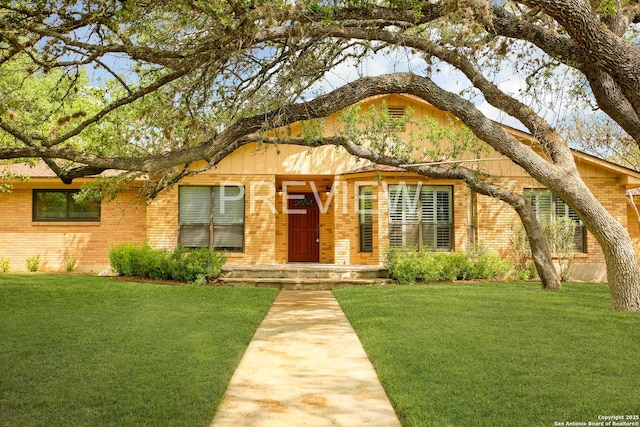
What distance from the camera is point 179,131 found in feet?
35.6

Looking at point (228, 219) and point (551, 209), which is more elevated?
point (551, 209)

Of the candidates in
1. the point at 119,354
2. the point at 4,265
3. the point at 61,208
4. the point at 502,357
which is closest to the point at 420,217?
the point at 502,357

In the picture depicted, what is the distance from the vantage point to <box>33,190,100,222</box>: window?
18422 mm

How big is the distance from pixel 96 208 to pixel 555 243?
47.9ft

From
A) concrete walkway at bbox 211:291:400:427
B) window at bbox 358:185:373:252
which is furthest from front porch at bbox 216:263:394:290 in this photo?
concrete walkway at bbox 211:291:400:427

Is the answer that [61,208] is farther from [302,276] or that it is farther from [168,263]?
[302,276]

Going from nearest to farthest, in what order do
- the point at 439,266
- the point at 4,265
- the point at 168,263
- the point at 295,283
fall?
the point at 295,283, the point at 439,266, the point at 168,263, the point at 4,265

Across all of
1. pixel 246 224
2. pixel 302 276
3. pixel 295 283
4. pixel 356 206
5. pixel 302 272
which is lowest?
pixel 295 283

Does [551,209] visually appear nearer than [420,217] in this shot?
No

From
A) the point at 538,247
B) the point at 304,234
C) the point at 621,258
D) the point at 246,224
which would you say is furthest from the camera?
the point at 304,234

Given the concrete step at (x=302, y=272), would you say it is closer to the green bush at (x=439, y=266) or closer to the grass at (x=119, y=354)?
the green bush at (x=439, y=266)

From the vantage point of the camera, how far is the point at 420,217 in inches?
663

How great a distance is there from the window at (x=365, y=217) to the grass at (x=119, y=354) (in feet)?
18.6

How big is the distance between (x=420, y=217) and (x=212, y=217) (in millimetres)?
6348
